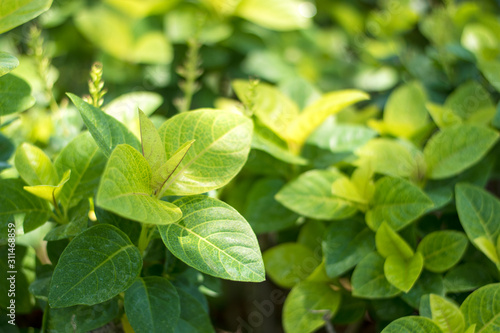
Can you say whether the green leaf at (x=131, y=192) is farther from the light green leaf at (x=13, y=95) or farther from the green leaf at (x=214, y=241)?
the light green leaf at (x=13, y=95)

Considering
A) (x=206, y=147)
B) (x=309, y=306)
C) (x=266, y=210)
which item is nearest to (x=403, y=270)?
(x=309, y=306)

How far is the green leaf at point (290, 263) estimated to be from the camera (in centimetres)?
98

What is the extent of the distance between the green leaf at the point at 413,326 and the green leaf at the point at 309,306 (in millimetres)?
171

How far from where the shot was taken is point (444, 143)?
0.99 meters

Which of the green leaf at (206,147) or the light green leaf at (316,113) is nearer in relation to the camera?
the green leaf at (206,147)

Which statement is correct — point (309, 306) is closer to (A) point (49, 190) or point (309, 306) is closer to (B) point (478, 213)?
(B) point (478, 213)

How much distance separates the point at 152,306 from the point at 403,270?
1.56ft

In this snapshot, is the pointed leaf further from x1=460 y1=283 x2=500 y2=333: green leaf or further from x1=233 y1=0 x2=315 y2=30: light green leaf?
x1=233 y1=0 x2=315 y2=30: light green leaf

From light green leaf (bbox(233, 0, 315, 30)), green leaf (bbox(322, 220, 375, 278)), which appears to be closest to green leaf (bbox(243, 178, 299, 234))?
green leaf (bbox(322, 220, 375, 278))

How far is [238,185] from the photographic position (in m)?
1.11

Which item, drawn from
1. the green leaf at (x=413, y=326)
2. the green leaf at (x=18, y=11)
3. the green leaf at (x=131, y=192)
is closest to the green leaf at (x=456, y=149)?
the green leaf at (x=413, y=326)

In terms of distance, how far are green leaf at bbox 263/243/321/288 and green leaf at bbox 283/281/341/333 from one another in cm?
6

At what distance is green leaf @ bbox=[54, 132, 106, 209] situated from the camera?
31.6 inches

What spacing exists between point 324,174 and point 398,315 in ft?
1.07
